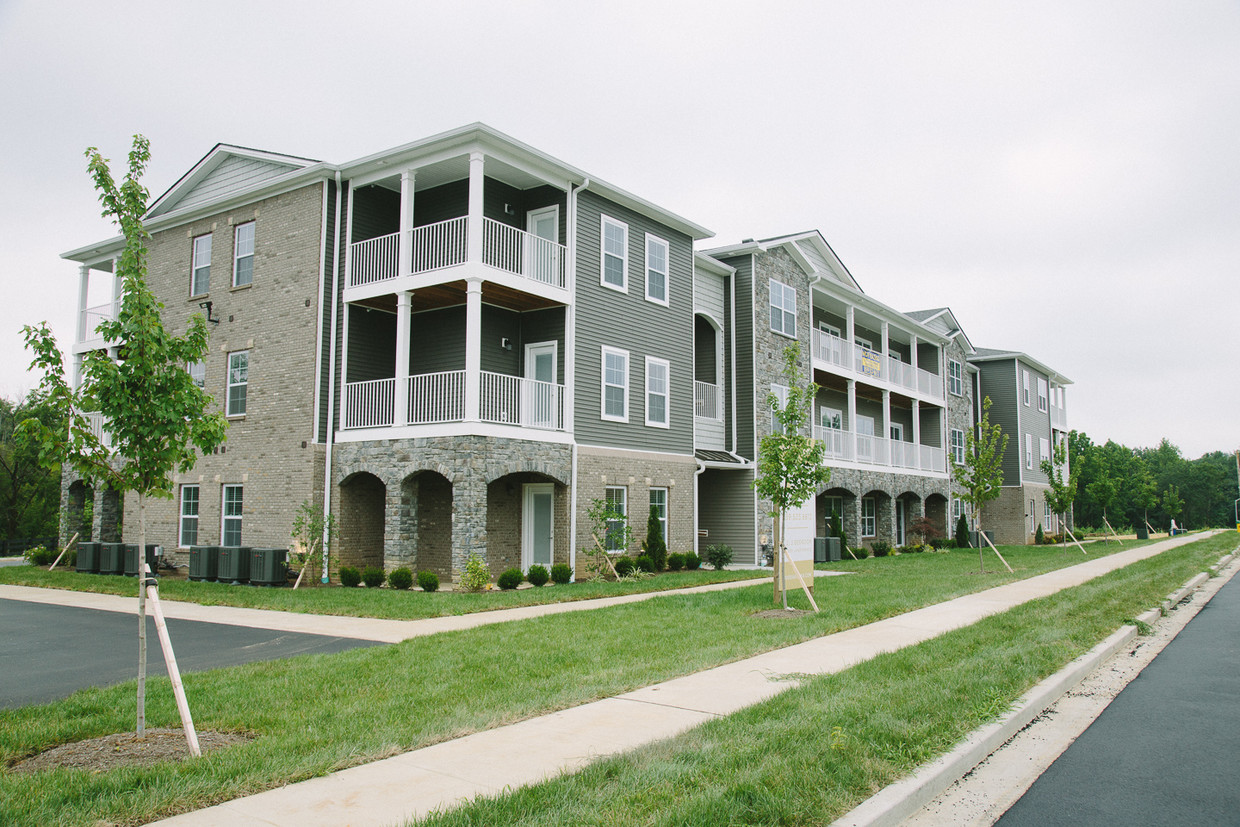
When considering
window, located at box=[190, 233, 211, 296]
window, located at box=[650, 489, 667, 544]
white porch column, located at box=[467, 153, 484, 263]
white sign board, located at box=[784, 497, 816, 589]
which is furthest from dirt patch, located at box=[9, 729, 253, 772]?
window, located at box=[190, 233, 211, 296]

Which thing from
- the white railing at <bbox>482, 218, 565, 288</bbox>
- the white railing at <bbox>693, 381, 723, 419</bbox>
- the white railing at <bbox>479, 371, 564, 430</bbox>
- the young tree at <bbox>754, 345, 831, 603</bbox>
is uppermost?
the white railing at <bbox>482, 218, 565, 288</bbox>

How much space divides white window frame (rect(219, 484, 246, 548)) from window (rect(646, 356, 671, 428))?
9.94m

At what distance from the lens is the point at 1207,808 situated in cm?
515

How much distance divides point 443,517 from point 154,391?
13.8 m

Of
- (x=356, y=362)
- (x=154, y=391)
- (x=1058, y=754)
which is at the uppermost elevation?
(x=356, y=362)

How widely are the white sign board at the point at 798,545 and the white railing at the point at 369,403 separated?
890cm

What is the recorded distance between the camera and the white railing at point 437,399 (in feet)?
59.2

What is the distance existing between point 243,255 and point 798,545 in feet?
50.3

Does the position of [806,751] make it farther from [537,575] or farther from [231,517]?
[231,517]

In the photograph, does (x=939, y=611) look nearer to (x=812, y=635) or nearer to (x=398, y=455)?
(x=812, y=635)

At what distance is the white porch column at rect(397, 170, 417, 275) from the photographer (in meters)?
18.8

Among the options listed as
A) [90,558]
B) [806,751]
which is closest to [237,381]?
[90,558]

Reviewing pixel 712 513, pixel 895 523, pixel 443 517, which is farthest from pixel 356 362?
pixel 895 523

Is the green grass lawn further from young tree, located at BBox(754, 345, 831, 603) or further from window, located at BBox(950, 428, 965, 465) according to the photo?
window, located at BBox(950, 428, 965, 465)
